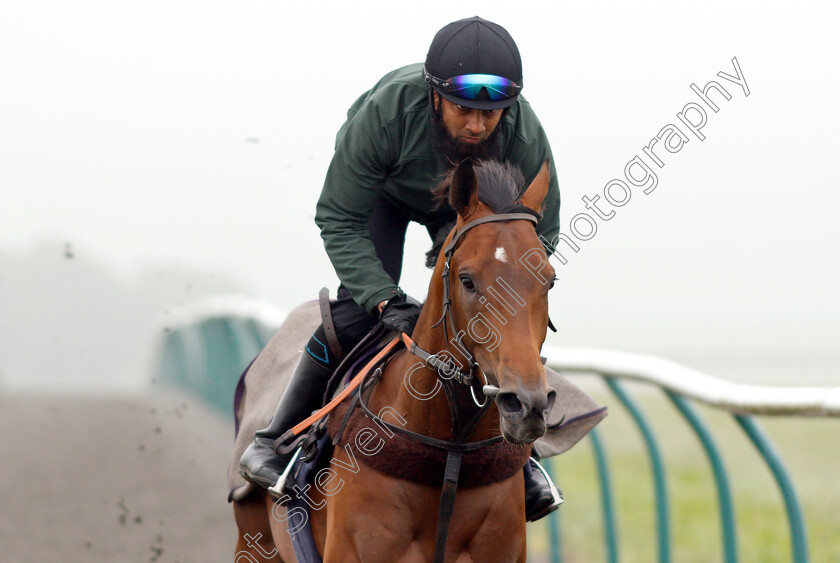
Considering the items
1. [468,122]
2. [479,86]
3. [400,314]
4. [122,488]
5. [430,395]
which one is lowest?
[122,488]

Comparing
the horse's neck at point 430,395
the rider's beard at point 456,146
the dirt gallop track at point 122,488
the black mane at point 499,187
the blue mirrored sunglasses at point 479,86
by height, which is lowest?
the dirt gallop track at point 122,488

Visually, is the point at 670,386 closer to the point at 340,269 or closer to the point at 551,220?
the point at 551,220

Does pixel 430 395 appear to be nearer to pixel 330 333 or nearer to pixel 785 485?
pixel 330 333

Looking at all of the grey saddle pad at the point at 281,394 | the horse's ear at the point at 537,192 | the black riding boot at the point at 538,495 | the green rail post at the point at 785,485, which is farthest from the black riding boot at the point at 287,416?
the green rail post at the point at 785,485

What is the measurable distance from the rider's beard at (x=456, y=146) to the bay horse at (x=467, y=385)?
0.92 ft

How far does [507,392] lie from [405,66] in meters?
1.77

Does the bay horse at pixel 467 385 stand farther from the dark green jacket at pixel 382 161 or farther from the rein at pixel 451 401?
the dark green jacket at pixel 382 161

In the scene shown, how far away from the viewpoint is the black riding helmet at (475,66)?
341 centimetres

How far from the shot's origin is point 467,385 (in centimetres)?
317

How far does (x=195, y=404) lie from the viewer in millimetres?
9789

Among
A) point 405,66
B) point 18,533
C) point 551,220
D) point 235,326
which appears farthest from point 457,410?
point 235,326

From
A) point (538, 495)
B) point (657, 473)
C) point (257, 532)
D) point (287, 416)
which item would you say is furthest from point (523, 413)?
point (257, 532)

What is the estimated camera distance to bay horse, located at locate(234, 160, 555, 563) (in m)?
2.86

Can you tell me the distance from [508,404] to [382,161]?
1253 mm
